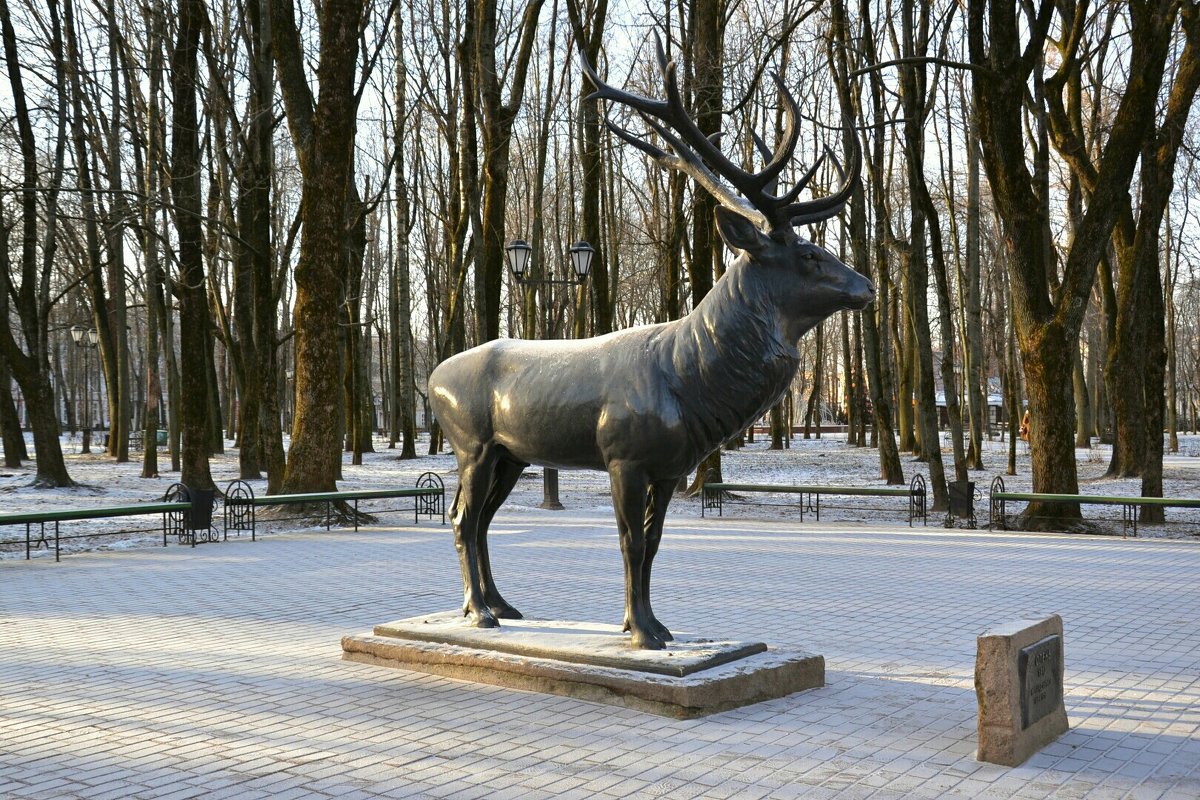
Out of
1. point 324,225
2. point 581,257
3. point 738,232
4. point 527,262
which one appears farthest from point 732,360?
point 581,257

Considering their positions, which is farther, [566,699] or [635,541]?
[635,541]

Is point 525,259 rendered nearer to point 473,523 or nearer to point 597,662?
point 473,523

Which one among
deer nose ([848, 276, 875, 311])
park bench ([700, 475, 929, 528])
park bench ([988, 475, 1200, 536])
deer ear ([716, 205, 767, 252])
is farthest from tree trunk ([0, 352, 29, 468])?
deer nose ([848, 276, 875, 311])

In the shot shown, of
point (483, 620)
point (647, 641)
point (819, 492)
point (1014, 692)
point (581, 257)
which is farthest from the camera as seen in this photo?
point (819, 492)

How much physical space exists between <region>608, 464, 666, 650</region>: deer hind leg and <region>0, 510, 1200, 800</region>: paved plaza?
21.3 inches

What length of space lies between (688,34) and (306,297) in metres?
9.28

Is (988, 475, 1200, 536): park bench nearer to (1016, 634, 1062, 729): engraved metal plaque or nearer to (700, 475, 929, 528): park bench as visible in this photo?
(700, 475, 929, 528): park bench

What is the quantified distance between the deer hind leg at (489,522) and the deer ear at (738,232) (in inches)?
86.5

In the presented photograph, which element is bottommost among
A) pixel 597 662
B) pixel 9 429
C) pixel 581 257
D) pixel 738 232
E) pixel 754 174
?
pixel 597 662

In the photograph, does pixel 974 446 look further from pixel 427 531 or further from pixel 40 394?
pixel 40 394

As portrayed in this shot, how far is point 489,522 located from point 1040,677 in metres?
3.59

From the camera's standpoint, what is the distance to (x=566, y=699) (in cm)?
614

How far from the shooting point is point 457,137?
2881cm

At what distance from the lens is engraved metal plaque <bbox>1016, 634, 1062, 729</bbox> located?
506 centimetres
